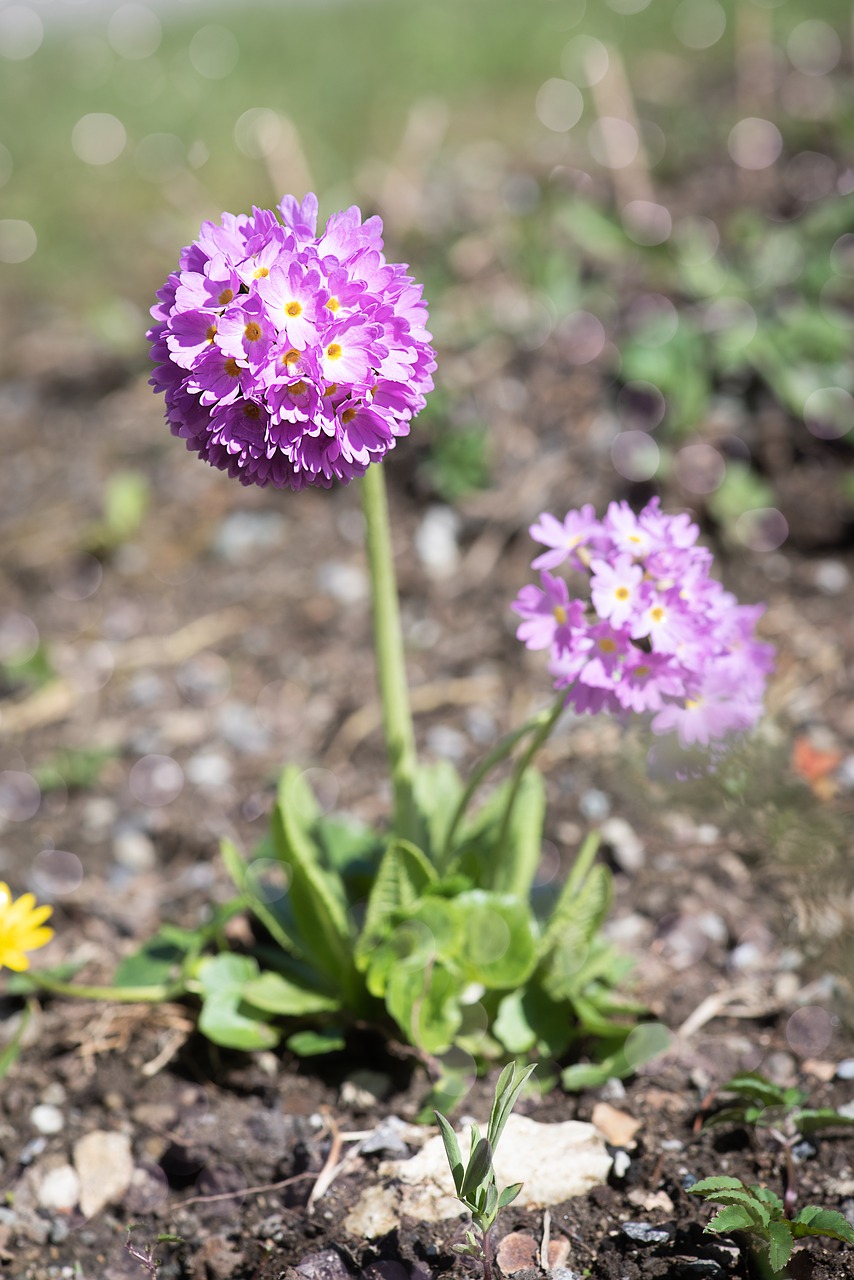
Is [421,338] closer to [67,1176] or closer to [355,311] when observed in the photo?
[355,311]

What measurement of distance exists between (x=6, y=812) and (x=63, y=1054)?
0.91 m

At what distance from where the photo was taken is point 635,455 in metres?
3.74

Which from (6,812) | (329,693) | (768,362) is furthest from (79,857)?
(768,362)

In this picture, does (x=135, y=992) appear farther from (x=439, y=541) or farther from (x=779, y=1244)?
(x=439, y=541)

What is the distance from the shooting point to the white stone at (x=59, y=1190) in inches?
82.5

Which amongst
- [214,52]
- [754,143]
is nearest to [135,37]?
[214,52]

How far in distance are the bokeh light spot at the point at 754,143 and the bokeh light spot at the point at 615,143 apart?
444 mm

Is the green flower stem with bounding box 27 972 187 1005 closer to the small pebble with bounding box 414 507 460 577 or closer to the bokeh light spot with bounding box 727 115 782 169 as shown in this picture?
the small pebble with bounding box 414 507 460 577

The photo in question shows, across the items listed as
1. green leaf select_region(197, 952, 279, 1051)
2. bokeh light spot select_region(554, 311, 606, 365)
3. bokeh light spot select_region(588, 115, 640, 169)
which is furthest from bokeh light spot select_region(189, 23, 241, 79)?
green leaf select_region(197, 952, 279, 1051)

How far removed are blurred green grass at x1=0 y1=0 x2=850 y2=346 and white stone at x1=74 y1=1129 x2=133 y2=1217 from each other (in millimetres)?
3265

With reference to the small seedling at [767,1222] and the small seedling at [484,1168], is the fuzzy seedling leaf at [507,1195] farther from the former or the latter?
the small seedling at [767,1222]

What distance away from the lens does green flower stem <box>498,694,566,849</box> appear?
1.88 metres

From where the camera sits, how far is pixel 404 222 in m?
4.79

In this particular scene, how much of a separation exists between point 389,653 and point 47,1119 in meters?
1.16
